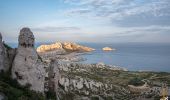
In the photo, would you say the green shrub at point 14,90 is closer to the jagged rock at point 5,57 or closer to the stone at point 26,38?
the jagged rock at point 5,57

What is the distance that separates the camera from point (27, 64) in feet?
83.1

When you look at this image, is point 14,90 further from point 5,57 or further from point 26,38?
point 26,38

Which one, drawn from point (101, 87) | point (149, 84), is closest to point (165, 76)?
point (149, 84)

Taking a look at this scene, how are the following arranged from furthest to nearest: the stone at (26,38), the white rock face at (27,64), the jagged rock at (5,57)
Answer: the stone at (26,38) < the jagged rock at (5,57) < the white rock face at (27,64)

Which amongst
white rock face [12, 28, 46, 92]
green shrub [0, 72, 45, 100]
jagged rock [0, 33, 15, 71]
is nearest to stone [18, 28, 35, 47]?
white rock face [12, 28, 46, 92]

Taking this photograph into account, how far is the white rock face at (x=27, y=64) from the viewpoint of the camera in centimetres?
2519

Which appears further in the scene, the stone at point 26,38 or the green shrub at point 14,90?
the stone at point 26,38

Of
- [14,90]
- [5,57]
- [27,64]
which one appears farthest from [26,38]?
[14,90]

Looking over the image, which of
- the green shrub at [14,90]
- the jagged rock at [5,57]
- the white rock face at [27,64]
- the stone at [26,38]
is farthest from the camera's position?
the stone at [26,38]

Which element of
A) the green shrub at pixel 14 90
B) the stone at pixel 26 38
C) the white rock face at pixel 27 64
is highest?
the stone at pixel 26 38

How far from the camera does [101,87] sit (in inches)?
2781

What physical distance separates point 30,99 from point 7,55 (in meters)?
4.04

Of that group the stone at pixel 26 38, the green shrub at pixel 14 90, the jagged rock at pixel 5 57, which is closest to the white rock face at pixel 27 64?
the stone at pixel 26 38

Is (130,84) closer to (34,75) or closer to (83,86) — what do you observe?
(83,86)
